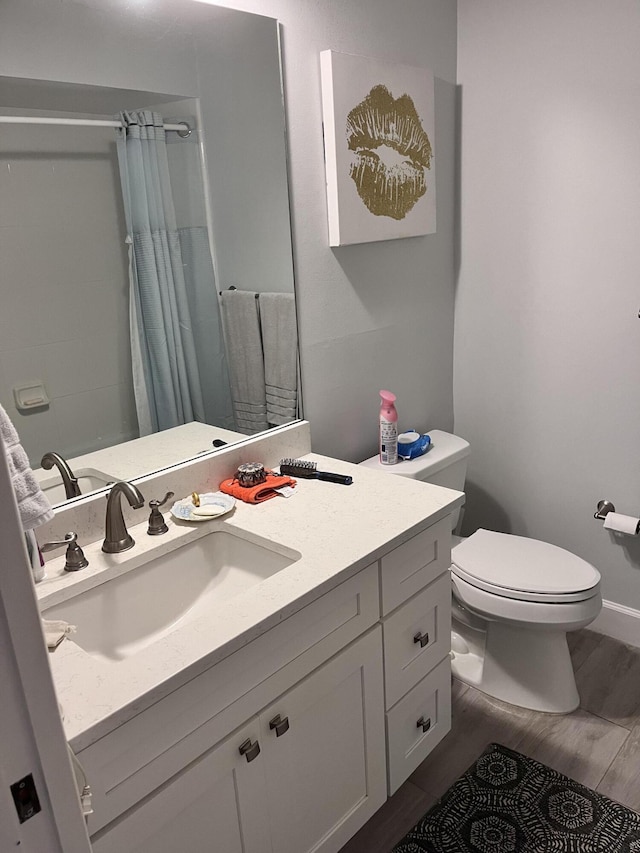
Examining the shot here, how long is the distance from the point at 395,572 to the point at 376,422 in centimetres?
85

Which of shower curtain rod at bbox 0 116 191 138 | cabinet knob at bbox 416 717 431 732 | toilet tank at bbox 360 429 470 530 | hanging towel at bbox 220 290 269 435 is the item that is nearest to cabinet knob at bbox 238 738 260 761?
cabinet knob at bbox 416 717 431 732

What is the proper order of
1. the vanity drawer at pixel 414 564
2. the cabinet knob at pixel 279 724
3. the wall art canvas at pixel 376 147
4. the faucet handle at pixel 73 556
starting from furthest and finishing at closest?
the wall art canvas at pixel 376 147 → the vanity drawer at pixel 414 564 → the faucet handle at pixel 73 556 → the cabinet knob at pixel 279 724

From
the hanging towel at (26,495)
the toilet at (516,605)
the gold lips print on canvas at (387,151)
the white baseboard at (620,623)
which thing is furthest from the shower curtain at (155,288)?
the white baseboard at (620,623)

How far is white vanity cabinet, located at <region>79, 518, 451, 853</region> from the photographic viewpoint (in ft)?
3.47

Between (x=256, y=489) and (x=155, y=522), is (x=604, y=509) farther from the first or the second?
(x=155, y=522)

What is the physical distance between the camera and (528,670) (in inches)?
82.6

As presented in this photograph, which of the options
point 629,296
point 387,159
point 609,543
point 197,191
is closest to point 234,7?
point 197,191

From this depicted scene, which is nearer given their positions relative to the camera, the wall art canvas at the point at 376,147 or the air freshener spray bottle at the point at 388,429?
the wall art canvas at the point at 376,147

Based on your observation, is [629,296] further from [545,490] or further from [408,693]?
[408,693]

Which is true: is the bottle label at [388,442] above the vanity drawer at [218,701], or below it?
above

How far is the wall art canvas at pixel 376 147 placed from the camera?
6.14ft

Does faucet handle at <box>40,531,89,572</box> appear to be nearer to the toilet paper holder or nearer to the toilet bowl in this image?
the toilet bowl

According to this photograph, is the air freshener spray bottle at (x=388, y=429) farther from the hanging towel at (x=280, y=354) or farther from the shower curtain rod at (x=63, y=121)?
the shower curtain rod at (x=63, y=121)

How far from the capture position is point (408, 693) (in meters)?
1.64
